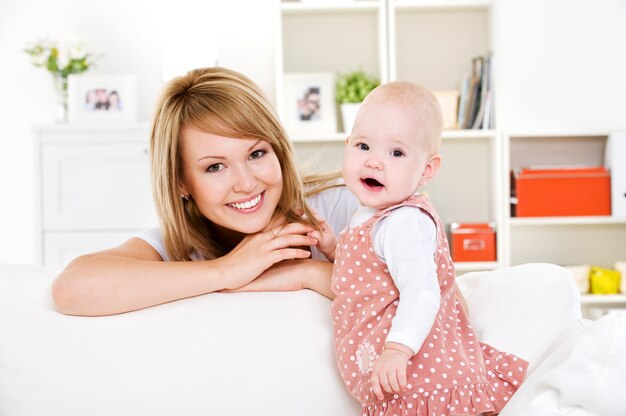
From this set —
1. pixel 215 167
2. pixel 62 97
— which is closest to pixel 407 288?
pixel 215 167

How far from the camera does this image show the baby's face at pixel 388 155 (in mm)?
1271

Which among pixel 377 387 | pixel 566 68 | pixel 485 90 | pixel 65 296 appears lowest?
pixel 377 387

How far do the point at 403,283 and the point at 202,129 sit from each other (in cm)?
61

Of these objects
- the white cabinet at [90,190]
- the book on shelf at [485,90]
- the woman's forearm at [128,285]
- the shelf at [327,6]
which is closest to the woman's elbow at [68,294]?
the woman's forearm at [128,285]

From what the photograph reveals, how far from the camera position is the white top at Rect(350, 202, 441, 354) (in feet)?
3.73

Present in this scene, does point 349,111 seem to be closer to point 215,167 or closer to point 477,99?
point 477,99

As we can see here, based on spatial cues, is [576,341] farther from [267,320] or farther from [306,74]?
[306,74]

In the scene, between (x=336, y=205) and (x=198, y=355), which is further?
(x=336, y=205)

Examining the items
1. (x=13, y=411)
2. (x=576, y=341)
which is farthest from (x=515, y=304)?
(x=13, y=411)

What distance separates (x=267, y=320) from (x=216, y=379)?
0.13 m

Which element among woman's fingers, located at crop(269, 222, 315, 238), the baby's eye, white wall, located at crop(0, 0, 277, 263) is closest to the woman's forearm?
woman's fingers, located at crop(269, 222, 315, 238)

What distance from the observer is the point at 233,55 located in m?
4.45

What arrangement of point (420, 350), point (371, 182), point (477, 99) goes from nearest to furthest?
point (420, 350) → point (371, 182) → point (477, 99)

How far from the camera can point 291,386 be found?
1300 mm
